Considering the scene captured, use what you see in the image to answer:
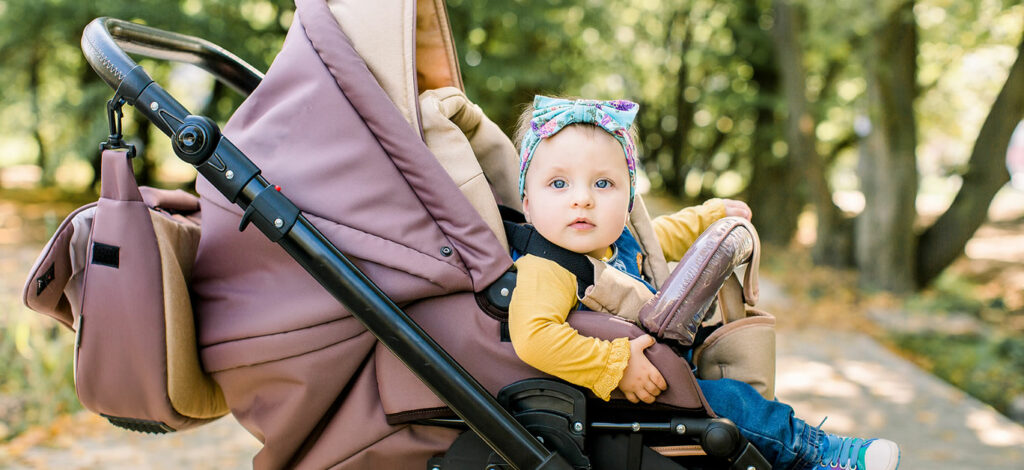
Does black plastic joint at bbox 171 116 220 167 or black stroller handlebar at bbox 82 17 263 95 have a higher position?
black stroller handlebar at bbox 82 17 263 95

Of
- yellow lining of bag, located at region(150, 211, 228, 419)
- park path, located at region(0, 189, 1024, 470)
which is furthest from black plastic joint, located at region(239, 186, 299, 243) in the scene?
park path, located at region(0, 189, 1024, 470)

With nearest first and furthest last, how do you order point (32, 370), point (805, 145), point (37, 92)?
point (32, 370), point (805, 145), point (37, 92)

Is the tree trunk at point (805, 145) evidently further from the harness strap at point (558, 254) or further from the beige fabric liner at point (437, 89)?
the harness strap at point (558, 254)

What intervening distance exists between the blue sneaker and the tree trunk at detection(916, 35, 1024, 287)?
6.79 m

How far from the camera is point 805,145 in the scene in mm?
9883

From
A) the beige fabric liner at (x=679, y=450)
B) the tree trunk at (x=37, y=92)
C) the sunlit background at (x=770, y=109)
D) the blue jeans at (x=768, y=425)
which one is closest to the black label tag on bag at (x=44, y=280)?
the beige fabric liner at (x=679, y=450)

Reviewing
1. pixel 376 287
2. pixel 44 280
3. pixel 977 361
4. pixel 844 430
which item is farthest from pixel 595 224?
pixel 977 361

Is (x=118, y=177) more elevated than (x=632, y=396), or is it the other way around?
(x=118, y=177)

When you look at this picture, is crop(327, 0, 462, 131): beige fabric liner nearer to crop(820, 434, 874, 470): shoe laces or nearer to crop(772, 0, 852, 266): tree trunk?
crop(820, 434, 874, 470): shoe laces

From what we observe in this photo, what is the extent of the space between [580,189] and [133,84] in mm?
1073

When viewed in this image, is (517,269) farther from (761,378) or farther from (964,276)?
(964,276)

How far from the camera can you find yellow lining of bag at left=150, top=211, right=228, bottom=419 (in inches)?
74.0

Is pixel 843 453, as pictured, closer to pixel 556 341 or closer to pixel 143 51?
pixel 556 341

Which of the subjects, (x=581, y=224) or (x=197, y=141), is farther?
(x=581, y=224)
